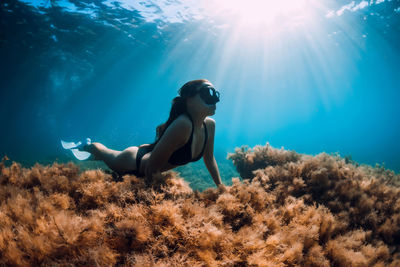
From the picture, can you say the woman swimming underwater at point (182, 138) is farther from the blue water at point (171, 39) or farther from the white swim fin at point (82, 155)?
the blue water at point (171, 39)

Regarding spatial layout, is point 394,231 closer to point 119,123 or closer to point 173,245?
point 173,245

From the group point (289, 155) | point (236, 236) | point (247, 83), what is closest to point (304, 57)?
point (247, 83)

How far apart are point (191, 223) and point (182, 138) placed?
1472mm

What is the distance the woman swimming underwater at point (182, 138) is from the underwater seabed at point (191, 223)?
44 centimetres

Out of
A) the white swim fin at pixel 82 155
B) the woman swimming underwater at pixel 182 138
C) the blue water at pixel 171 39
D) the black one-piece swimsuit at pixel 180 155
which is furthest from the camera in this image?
the blue water at pixel 171 39

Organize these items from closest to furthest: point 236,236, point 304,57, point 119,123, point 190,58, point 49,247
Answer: point 49,247 < point 236,236 < point 190,58 < point 304,57 < point 119,123

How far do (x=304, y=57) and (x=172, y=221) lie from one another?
59720mm

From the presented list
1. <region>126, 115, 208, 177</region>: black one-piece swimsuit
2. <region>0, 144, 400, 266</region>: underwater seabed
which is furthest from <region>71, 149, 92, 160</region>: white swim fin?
<region>0, 144, 400, 266</region>: underwater seabed

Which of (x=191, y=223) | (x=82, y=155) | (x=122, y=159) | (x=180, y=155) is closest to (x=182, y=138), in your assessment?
(x=180, y=155)

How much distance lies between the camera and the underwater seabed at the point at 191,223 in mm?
1068

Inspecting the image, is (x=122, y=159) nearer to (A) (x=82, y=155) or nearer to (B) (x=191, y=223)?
(B) (x=191, y=223)

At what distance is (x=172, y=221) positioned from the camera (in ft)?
4.25

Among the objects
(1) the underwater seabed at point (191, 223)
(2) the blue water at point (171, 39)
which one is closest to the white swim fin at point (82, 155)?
(1) the underwater seabed at point (191, 223)

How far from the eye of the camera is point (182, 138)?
2627mm
